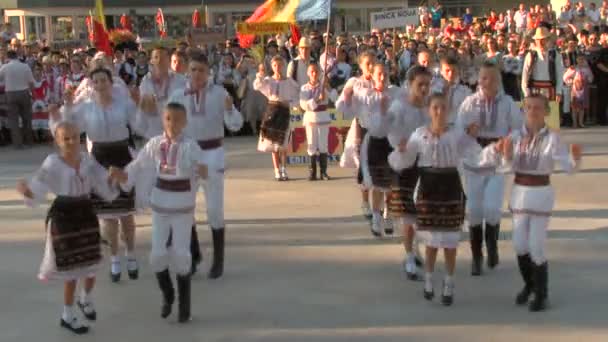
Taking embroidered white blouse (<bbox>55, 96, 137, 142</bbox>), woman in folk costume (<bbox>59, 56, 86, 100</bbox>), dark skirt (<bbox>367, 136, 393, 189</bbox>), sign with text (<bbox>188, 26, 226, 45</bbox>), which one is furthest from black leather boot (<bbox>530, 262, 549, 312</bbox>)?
sign with text (<bbox>188, 26, 226, 45</bbox>)

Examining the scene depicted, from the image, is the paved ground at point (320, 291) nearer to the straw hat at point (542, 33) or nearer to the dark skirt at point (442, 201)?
the dark skirt at point (442, 201)

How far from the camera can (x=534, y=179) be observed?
251 inches

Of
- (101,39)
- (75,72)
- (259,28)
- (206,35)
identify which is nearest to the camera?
(101,39)

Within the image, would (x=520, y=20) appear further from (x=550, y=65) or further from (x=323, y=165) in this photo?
(x=323, y=165)

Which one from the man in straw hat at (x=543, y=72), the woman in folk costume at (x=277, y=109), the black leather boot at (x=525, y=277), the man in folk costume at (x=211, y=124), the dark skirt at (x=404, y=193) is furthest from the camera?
the man in straw hat at (x=543, y=72)

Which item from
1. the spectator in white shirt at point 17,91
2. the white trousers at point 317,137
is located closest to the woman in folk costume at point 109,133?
the white trousers at point 317,137

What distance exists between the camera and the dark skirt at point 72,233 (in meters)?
6.03

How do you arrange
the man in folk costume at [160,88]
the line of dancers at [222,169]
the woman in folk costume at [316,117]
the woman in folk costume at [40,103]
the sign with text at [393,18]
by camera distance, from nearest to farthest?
the line of dancers at [222,169]
the man in folk costume at [160,88]
the woman in folk costume at [316,117]
the sign with text at [393,18]
the woman in folk costume at [40,103]

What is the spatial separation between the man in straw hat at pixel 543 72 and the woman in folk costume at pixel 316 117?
2830 mm

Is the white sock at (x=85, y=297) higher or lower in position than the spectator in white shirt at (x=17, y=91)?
lower

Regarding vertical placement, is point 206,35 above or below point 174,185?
above

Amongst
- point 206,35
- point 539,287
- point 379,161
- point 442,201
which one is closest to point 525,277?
point 539,287

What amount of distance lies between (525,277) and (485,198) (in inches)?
40.6

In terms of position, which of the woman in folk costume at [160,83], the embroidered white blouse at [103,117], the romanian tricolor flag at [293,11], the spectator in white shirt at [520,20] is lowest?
the embroidered white blouse at [103,117]
